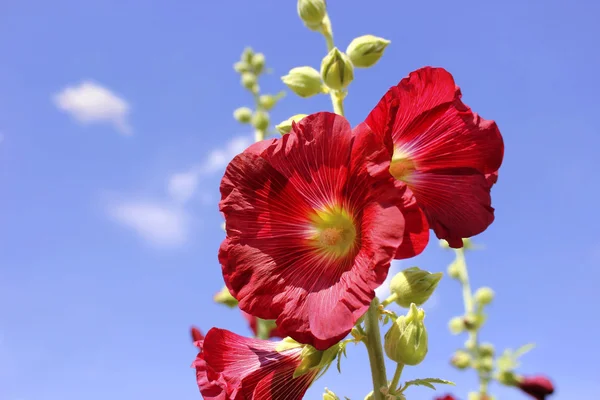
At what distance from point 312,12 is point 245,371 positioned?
48.1 inches

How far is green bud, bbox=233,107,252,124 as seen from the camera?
15.1 feet

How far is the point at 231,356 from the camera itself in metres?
→ 1.50

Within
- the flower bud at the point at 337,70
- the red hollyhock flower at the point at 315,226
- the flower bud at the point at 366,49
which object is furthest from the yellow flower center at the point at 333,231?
the flower bud at the point at 366,49

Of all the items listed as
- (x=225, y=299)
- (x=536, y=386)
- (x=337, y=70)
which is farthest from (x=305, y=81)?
(x=536, y=386)

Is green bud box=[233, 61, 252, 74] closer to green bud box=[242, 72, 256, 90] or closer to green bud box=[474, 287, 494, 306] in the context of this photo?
green bud box=[242, 72, 256, 90]

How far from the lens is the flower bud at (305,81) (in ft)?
5.94

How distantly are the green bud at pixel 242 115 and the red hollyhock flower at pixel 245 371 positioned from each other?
10.7ft

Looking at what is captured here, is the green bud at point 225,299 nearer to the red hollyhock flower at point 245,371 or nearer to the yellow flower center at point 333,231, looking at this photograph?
the red hollyhock flower at point 245,371

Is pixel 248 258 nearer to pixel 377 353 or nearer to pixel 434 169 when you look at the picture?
pixel 377 353

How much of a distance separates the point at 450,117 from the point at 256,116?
3.22 metres

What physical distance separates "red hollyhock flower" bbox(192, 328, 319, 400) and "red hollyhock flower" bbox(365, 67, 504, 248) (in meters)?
0.53

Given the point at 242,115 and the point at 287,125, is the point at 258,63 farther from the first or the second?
the point at 287,125

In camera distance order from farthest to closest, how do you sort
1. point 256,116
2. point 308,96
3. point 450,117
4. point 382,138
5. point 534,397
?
point 534,397
point 256,116
point 308,96
point 450,117
point 382,138

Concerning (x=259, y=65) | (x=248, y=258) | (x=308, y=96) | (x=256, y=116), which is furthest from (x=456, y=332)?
(x=248, y=258)
